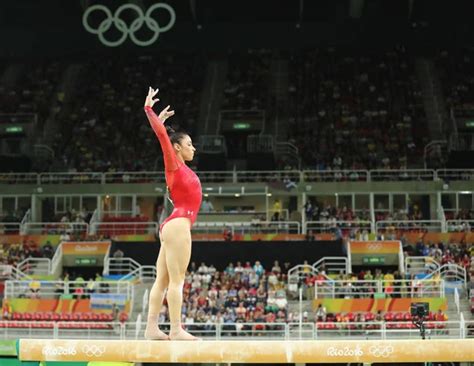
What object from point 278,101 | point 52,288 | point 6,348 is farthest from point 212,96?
point 6,348

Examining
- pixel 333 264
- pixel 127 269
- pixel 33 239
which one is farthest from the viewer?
pixel 33 239

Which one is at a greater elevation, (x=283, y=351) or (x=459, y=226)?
(x=459, y=226)

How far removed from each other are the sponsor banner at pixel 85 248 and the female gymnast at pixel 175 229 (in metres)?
22.4

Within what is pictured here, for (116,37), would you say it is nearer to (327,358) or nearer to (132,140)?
(132,140)

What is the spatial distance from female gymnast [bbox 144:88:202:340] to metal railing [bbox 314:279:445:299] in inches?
666

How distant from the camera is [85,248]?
29.8 metres

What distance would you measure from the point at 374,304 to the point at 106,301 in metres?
7.52

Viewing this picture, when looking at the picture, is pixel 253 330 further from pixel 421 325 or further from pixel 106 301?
pixel 421 325

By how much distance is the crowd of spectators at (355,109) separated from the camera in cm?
3572

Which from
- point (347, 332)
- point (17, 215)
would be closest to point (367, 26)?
point (17, 215)

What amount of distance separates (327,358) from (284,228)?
2433 centimetres

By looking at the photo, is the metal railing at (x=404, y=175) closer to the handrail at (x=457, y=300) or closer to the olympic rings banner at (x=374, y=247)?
the olympic rings banner at (x=374, y=247)

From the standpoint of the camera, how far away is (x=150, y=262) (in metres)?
28.7

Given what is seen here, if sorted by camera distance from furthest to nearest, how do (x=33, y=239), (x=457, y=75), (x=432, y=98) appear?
(x=457, y=75), (x=432, y=98), (x=33, y=239)
